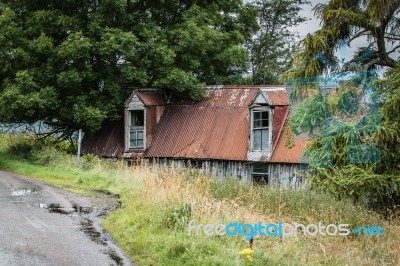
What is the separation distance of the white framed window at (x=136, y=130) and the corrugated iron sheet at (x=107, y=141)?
2.28 ft

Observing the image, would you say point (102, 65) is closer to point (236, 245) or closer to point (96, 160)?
point (96, 160)

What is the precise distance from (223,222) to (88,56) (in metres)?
15.8

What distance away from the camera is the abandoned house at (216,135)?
22000mm

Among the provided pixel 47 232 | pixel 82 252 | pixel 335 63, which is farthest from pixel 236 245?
pixel 335 63

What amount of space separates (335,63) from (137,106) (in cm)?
1219

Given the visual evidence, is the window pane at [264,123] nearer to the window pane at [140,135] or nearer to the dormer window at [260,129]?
the dormer window at [260,129]

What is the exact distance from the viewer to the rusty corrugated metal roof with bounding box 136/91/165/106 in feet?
82.4

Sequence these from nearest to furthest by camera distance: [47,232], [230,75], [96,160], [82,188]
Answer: [47,232] → [82,188] → [96,160] → [230,75]

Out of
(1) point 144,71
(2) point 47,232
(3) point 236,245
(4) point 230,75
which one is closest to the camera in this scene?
(3) point 236,245

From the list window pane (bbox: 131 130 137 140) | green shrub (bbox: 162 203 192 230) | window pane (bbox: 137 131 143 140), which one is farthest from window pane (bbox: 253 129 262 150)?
green shrub (bbox: 162 203 192 230)

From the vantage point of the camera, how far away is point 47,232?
35.2ft

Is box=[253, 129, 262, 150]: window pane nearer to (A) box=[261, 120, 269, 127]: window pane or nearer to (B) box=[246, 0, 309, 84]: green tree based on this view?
(A) box=[261, 120, 269, 127]: window pane

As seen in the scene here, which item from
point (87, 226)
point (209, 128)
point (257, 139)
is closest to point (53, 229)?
point (87, 226)

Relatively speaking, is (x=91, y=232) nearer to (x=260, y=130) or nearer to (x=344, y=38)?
(x=344, y=38)
